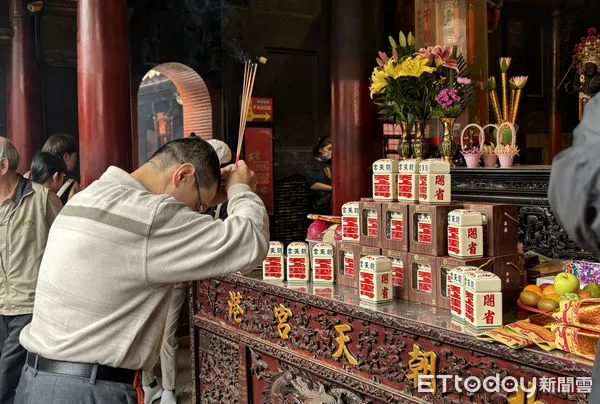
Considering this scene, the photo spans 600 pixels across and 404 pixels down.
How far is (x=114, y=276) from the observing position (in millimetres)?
1485

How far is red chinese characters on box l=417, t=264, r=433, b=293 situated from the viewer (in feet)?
6.97

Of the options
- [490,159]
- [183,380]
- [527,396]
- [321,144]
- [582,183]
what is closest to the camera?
[582,183]

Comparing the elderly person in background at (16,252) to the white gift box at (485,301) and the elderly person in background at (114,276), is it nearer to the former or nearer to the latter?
the elderly person in background at (114,276)

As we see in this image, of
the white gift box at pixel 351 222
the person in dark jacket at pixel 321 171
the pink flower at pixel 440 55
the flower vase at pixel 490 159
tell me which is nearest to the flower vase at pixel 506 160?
the flower vase at pixel 490 159

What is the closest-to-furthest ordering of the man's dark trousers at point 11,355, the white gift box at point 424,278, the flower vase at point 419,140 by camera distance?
the white gift box at point 424,278 → the man's dark trousers at point 11,355 → the flower vase at point 419,140

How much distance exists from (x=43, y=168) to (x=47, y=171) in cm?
3

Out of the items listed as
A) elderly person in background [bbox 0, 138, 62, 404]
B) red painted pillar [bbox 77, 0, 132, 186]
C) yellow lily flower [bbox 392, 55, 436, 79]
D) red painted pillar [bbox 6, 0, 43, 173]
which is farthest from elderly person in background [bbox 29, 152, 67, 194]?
red painted pillar [bbox 6, 0, 43, 173]

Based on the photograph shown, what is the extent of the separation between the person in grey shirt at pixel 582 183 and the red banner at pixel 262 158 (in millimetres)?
6378

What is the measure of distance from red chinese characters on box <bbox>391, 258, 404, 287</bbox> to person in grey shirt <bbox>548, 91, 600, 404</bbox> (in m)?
1.35

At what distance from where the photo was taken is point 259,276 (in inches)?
106

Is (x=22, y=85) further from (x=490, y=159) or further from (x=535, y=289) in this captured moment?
(x=535, y=289)

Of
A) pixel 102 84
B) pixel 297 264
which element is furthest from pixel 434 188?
pixel 102 84

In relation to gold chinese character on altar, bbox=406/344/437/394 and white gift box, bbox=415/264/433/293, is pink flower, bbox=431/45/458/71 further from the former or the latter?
gold chinese character on altar, bbox=406/344/437/394

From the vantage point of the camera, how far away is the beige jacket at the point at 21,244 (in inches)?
116
